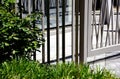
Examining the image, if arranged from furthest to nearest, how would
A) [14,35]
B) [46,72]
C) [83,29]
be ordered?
[83,29] → [14,35] → [46,72]

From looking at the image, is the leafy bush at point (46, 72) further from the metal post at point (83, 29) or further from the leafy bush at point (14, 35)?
the metal post at point (83, 29)

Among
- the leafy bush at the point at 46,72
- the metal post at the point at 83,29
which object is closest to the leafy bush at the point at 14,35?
the leafy bush at the point at 46,72

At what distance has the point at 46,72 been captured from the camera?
3.60 meters

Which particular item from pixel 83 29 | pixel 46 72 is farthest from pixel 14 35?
pixel 83 29

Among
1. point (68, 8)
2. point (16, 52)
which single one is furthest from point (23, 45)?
point (68, 8)

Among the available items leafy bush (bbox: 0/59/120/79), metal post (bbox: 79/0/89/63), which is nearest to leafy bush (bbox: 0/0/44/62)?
leafy bush (bbox: 0/59/120/79)

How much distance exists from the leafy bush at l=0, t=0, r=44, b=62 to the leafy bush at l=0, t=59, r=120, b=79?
44 cm

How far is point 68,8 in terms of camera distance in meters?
5.57

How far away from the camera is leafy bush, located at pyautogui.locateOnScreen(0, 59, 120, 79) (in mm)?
3421

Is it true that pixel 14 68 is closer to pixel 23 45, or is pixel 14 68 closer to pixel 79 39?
pixel 23 45

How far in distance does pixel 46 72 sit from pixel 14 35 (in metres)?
0.78

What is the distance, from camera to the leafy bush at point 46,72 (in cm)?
342

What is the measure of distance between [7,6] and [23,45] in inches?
21.4

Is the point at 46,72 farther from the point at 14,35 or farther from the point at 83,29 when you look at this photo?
the point at 83,29
